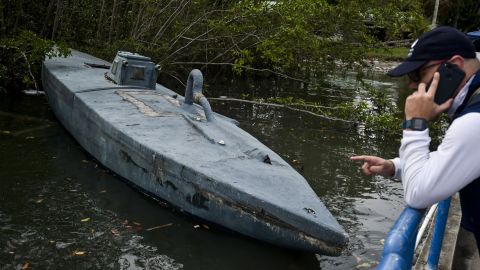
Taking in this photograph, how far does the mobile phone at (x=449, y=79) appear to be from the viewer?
191cm

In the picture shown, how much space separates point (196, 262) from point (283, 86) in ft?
43.8

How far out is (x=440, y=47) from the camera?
6.41 feet

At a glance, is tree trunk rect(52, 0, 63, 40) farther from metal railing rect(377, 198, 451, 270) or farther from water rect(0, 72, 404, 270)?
metal railing rect(377, 198, 451, 270)

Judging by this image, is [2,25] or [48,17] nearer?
→ [2,25]

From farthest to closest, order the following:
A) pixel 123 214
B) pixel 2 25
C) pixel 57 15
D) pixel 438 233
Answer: pixel 57 15 → pixel 2 25 → pixel 123 214 → pixel 438 233

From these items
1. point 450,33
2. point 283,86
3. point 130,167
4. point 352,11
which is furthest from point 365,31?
point 450,33

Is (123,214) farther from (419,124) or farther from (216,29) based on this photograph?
(216,29)

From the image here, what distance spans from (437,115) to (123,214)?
173 inches

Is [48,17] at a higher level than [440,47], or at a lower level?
lower

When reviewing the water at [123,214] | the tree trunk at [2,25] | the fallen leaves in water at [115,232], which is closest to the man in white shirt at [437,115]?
the water at [123,214]

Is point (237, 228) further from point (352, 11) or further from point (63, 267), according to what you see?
point (352, 11)

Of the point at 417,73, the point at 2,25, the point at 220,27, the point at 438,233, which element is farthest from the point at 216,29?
the point at 417,73

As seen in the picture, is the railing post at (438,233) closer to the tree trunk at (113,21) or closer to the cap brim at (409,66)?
the cap brim at (409,66)

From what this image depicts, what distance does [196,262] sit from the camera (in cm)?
490
